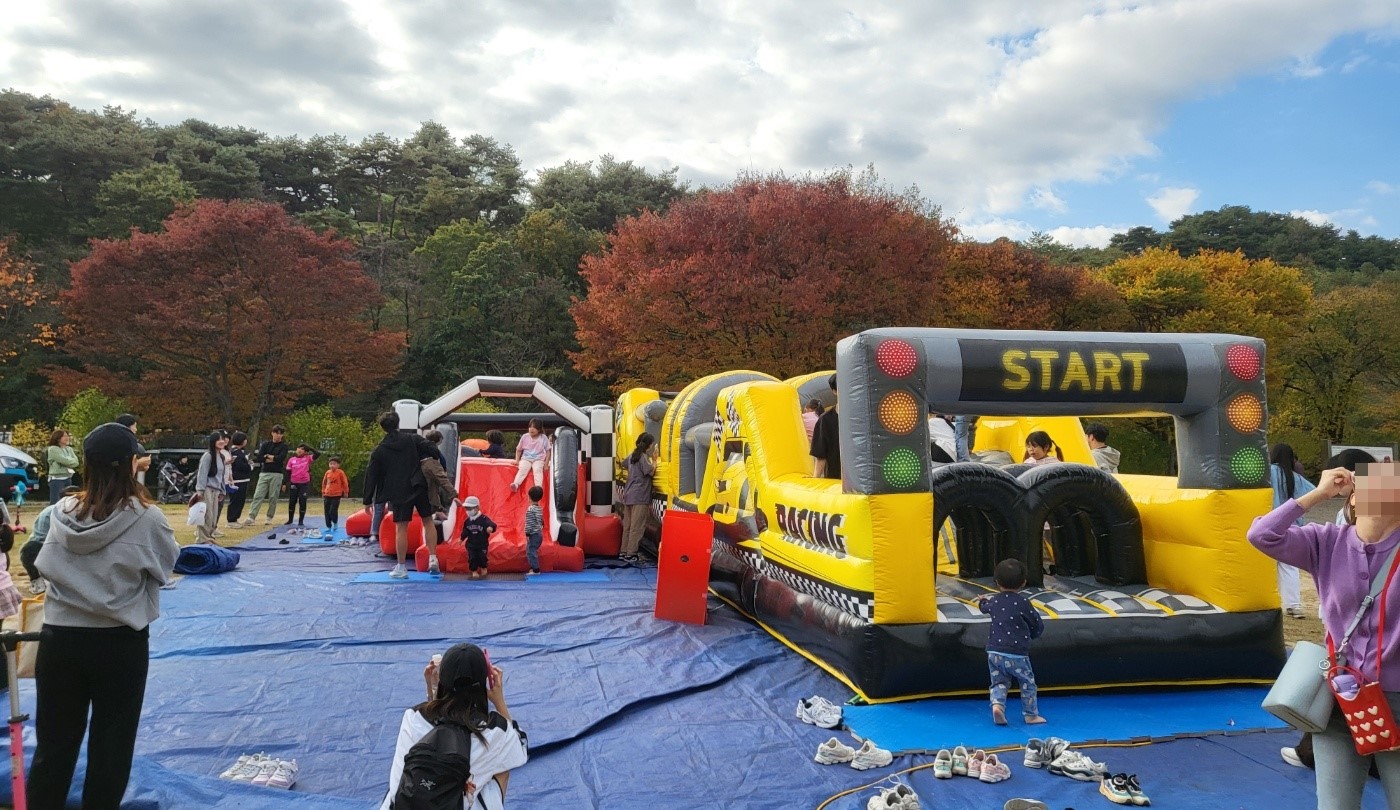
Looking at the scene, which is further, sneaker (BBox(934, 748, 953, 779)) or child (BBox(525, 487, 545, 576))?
child (BBox(525, 487, 545, 576))

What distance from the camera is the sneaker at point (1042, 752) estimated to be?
3.79m

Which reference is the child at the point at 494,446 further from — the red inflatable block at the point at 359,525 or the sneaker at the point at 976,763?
the sneaker at the point at 976,763

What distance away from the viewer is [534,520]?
9094mm

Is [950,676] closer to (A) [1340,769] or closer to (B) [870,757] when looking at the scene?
(B) [870,757]

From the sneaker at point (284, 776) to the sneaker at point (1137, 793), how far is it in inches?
126

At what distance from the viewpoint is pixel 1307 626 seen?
22.0 ft

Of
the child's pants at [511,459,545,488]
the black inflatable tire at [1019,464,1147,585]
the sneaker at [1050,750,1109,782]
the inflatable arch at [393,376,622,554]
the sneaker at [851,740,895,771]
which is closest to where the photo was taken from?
the sneaker at [1050,750,1109,782]

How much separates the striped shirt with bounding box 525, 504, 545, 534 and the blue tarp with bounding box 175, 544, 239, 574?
275cm

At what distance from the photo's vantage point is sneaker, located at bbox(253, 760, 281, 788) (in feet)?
11.7

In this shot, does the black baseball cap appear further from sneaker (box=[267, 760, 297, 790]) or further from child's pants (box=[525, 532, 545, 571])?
child's pants (box=[525, 532, 545, 571])

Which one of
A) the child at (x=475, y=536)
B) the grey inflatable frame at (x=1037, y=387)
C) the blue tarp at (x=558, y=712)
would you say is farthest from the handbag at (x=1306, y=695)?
the child at (x=475, y=536)

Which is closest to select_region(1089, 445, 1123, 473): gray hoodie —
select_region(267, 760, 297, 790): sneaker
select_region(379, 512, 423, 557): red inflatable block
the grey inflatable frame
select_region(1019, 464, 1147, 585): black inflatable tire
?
select_region(1019, 464, 1147, 585): black inflatable tire

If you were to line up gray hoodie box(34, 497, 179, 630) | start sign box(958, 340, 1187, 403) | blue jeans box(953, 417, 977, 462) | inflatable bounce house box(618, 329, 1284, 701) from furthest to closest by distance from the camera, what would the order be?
blue jeans box(953, 417, 977, 462), start sign box(958, 340, 1187, 403), inflatable bounce house box(618, 329, 1284, 701), gray hoodie box(34, 497, 179, 630)

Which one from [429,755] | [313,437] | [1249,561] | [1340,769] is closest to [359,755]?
[429,755]
